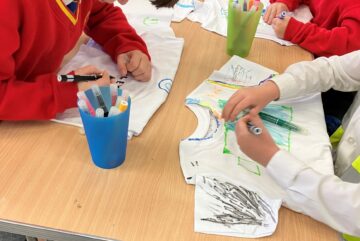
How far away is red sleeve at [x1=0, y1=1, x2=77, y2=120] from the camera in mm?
618

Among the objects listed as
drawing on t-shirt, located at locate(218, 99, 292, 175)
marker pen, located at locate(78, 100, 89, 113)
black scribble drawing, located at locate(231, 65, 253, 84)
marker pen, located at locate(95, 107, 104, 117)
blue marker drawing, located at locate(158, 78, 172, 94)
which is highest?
marker pen, located at locate(78, 100, 89, 113)

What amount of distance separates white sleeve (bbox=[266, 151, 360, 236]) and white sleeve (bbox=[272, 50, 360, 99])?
251mm

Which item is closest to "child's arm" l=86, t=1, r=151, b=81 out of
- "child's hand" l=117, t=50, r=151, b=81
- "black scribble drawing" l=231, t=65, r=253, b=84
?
"child's hand" l=117, t=50, r=151, b=81

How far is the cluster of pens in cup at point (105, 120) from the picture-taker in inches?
21.8

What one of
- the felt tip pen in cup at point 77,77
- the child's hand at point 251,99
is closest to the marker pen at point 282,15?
the child's hand at point 251,99

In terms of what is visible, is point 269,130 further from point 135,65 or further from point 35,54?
point 35,54

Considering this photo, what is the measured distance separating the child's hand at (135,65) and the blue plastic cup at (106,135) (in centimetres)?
27

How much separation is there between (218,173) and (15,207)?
0.35 meters

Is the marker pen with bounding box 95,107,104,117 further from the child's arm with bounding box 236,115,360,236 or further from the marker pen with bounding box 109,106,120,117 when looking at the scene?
the child's arm with bounding box 236,115,360,236

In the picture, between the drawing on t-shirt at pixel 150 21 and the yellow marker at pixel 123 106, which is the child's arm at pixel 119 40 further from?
the yellow marker at pixel 123 106

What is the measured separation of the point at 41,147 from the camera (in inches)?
25.9

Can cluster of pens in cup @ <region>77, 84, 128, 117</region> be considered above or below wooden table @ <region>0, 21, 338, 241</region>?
above

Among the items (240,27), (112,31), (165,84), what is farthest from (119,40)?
(240,27)

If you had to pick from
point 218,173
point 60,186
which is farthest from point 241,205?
point 60,186
